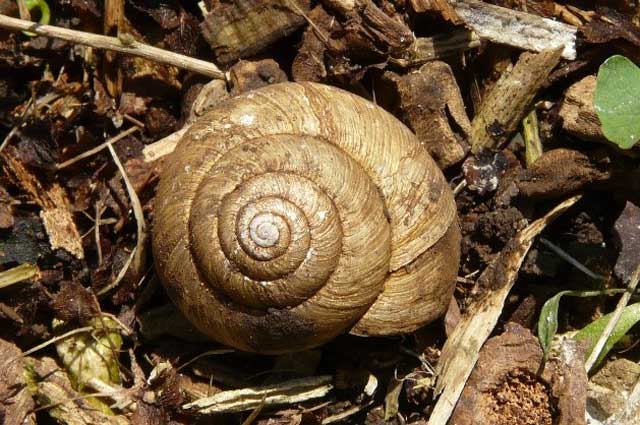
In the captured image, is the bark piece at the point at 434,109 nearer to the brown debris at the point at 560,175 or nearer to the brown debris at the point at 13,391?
the brown debris at the point at 560,175

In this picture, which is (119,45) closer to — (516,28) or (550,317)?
(516,28)

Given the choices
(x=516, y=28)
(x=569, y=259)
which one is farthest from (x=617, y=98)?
(x=569, y=259)

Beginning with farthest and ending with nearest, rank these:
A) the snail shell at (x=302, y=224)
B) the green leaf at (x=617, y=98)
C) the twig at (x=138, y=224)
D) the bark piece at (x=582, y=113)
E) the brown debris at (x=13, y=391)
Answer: the twig at (x=138, y=224) < the bark piece at (x=582, y=113) < the brown debris at (x=13, y=391) < the green leaf at (x=617, y=98) < the snail shell at (x=302, y=224)

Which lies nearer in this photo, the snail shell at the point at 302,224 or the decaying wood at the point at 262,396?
the snail shell at the point at 302,224

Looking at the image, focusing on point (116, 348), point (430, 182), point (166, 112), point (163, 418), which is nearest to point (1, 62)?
point (166, 112)

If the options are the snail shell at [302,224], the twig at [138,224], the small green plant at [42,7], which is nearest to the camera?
the snail shell at [302,224]

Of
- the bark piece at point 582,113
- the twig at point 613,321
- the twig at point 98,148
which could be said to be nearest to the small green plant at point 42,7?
the twig at point 98,148

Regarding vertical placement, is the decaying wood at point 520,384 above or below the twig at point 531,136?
below
